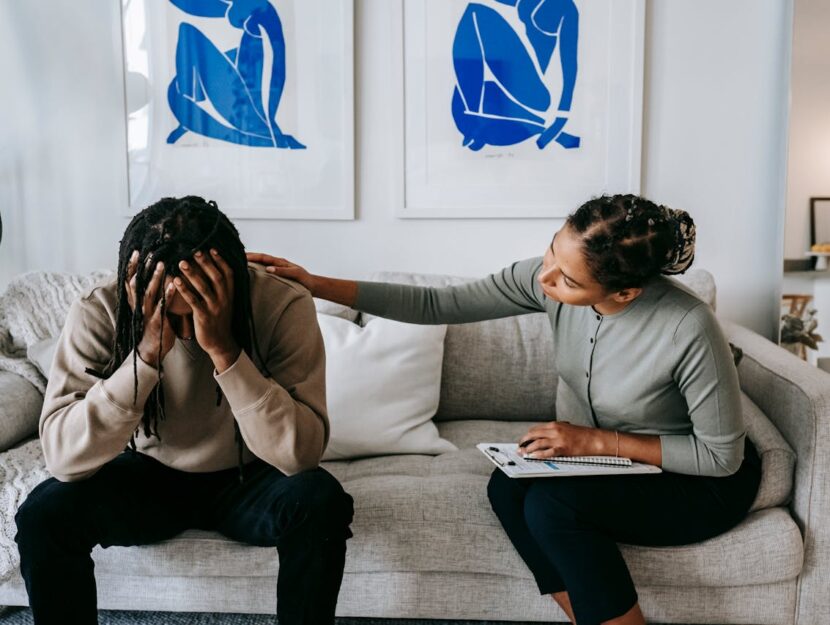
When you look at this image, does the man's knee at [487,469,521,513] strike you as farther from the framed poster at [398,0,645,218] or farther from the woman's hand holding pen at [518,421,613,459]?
the framed poster at [398,0,645,218]

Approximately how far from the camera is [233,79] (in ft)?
7.84

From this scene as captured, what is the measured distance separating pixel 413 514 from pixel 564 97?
4.69ft

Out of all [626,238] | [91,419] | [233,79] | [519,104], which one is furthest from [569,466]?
[233,79]

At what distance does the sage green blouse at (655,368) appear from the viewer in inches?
55.3

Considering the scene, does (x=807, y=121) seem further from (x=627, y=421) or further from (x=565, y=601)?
(x=565, y=601)

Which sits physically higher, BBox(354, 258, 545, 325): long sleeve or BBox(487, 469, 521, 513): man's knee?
BBox(354, 258, 545, 325): long sleeve

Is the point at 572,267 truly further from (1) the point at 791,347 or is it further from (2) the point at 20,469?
(1) the point at 791,347

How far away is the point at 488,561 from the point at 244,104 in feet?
5.28

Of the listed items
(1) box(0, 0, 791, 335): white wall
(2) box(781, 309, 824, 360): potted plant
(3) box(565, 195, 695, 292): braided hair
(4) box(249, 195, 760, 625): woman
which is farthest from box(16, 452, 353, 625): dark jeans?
(2) box(781, 309, 824, 360): potted plant

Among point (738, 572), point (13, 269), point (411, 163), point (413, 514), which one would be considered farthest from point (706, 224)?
point (13, 269)

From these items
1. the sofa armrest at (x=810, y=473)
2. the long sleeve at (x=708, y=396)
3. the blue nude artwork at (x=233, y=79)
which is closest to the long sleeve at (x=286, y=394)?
the long sleeve at (x=708, y=396)

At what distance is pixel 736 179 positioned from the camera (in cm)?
242

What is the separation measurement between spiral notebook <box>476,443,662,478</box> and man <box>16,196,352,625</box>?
33 cm

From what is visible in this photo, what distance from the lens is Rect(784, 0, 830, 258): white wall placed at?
229 cm
